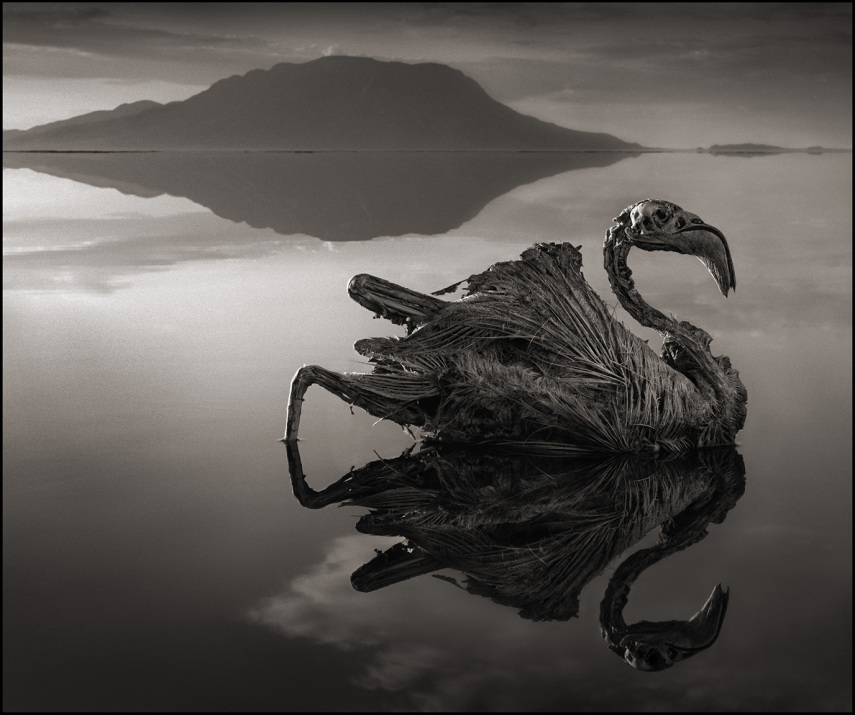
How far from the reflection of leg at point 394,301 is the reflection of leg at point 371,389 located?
0.45m

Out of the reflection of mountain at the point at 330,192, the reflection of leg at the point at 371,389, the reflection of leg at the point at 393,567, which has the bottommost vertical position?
the reflection of leg at the point at 393,567

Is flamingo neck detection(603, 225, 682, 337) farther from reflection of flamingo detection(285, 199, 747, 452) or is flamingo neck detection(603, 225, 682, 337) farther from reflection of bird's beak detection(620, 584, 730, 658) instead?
reflection of bird's beak detection(620, 584, 730, 658)

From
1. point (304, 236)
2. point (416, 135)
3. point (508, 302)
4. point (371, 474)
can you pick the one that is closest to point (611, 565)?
point (371, 474)

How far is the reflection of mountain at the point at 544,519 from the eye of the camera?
5012 millimetres

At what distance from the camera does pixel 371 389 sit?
7137 mm

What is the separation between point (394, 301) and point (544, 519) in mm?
2025

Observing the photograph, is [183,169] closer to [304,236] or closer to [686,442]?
[304,236]

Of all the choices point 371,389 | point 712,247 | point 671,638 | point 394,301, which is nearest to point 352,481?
point 371,389

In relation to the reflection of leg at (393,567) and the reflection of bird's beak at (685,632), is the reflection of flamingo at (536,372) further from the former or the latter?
the reflection of bird's beak at (685,632)

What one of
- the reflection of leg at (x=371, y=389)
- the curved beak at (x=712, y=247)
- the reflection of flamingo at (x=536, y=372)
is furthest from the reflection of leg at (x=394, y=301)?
the curved beak at (x=712, y=247)

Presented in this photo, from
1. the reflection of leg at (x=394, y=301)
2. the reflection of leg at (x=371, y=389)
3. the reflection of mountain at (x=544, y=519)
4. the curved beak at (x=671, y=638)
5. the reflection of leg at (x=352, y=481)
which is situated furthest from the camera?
the reflection of leg at (x=394, y=301)

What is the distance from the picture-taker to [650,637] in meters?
4.75

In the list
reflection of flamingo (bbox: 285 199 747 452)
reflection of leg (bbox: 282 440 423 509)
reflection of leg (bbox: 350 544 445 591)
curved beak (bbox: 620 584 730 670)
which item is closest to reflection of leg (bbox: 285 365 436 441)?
reflection of flamingo (bbox: 285 199 747 452)

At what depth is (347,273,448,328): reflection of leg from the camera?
7.27 m
